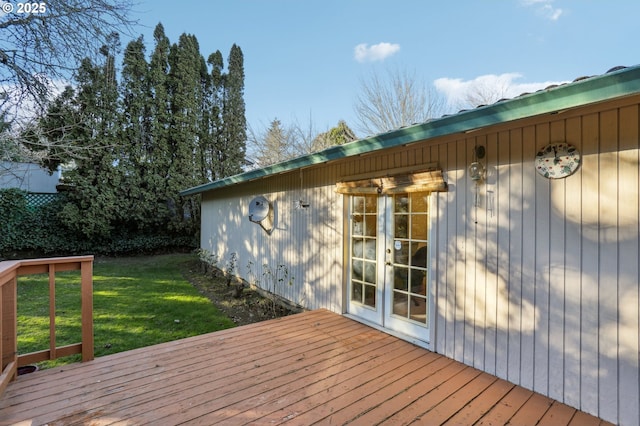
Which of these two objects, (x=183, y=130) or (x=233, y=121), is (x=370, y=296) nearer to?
(x=183, y=130)

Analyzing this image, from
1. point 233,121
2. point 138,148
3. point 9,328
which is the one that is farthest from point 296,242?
point 233,121

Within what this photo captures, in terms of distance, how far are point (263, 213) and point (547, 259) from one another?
15.1 feet

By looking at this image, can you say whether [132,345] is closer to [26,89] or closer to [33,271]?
[33,271]

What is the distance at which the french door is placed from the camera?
10.9 feet

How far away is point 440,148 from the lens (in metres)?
3.07

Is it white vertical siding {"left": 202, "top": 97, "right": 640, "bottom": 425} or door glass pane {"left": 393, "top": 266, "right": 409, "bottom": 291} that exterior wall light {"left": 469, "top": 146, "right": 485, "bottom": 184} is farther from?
door glass pane {"left": 393, "top": 266, "right": 409, "bottom": 291}

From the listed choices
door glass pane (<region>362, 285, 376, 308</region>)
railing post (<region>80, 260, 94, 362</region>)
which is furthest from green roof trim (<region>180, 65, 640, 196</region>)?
railing post (<region>80, 260, 94, 362</region>)

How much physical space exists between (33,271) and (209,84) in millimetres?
12905

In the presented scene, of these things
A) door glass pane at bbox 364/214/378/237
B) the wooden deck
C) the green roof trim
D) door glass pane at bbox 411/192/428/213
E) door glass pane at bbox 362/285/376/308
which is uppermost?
the green roof trim

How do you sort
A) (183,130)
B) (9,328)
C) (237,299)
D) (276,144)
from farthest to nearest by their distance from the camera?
(276,144) < (183,130) < (237,299) < (9,328)

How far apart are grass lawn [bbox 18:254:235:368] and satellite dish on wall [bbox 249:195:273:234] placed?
1.82 meters

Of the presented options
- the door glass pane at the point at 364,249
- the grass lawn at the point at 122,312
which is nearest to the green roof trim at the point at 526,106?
the door glass pane at the point at 364,249

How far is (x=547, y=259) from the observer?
2.34m

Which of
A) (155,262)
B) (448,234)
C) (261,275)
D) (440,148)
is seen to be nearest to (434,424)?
(448,234)
